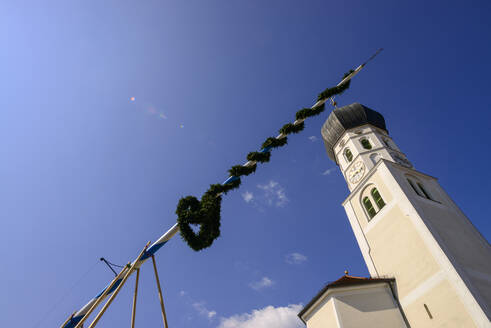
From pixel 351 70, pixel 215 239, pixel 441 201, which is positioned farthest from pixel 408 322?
pixel 351 70

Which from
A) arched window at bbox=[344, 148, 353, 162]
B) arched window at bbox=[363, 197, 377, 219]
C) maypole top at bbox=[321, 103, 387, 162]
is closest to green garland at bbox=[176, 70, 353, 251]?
arched window at bbox=[363, 197, 377, 219]

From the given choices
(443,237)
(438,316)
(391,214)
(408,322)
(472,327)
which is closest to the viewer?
(472,327)

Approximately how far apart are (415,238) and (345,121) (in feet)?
43.7

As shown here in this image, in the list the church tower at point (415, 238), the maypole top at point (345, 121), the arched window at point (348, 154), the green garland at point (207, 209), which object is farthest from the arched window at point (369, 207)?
the green garland at point (207, 209)

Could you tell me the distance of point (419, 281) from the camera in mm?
14398

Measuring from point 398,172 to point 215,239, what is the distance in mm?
12919

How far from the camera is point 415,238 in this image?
607 inches

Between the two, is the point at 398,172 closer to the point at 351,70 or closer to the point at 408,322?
the point at 351,70

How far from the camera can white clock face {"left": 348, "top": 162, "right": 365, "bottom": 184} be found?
883 inches

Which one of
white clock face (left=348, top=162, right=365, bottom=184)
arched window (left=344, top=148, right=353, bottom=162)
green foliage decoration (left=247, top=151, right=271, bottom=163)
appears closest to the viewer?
green foliage decoration (left=247, top=151, right=271, bottom=163)

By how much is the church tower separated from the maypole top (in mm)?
1249

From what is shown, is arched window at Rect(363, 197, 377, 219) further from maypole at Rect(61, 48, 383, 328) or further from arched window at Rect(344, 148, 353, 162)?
maypole at Rect(61, 48, 383, 328)

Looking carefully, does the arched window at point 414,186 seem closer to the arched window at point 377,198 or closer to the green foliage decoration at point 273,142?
the arched window at point 377,198

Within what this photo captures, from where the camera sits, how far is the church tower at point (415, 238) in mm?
12867
